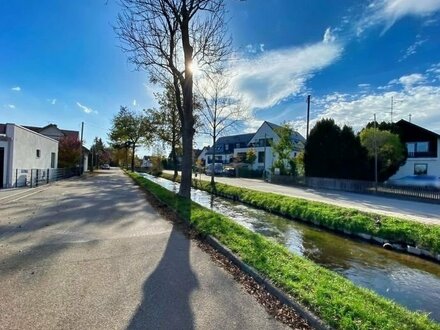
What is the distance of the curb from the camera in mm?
3564

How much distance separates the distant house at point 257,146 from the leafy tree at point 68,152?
80.4 ft

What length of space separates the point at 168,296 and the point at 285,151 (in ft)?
107

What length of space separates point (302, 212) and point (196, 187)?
55.6 feet

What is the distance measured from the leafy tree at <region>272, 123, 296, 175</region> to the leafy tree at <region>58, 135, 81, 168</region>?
23510 millimetres

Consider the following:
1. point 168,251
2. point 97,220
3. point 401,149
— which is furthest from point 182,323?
point 401,149

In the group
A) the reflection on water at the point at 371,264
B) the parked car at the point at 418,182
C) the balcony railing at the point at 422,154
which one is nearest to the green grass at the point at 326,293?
the reflection on water at the point at 371,264

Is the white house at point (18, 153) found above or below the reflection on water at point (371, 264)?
above

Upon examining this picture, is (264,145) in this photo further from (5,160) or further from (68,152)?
(5,160)

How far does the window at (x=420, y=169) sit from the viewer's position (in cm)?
3210

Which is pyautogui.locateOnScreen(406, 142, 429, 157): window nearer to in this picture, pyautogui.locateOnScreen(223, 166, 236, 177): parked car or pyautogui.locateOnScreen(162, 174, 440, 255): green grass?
pyautogui.locateOnScreen(223, 166, 236, 177): parked car

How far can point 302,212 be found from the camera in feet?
44.5

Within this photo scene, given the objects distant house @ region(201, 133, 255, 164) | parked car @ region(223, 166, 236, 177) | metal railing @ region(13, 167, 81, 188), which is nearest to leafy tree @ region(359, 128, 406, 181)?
parked car @ region(223, 166, 236, 177)

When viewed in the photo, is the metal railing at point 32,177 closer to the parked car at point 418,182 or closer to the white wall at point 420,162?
the parked car at point 418,182

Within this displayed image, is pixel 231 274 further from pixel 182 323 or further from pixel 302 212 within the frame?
pixel 302 212
